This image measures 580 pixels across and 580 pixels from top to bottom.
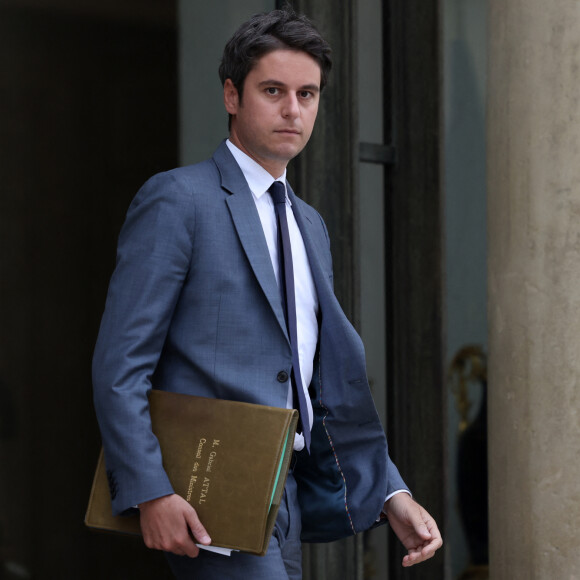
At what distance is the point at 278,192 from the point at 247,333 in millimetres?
365

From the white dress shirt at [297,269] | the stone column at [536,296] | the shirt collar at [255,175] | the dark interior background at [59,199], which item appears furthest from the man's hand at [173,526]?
the dark interior background at [59,199]

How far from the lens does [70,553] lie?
429cm

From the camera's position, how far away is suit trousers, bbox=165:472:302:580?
6.64 ft

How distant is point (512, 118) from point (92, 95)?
5.97 ft

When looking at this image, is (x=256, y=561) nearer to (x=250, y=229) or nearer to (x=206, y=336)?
(x=206, y=336)

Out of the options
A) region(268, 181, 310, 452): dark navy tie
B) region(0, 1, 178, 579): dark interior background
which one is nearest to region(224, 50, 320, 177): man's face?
region(268, 181, 310, 452): dark navy tie

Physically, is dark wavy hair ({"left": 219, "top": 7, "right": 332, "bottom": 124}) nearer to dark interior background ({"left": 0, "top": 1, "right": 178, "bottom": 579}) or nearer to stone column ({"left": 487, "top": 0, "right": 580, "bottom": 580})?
stone column ({"left": 487, "top": 0, "right": 580, "bottom": 580})

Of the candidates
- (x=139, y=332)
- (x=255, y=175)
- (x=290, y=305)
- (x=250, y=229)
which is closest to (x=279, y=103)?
(x=255, y=175)

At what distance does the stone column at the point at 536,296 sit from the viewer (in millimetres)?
3021

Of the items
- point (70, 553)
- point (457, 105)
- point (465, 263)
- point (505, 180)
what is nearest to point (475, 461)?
point (465, 263)

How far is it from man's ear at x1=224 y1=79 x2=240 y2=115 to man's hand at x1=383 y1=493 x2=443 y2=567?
957 millimetres

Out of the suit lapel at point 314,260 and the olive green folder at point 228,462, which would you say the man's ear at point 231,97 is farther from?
the olive green folder at point 228,462

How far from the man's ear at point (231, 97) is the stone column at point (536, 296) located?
123 centimetres

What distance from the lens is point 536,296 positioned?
309 centimetres
